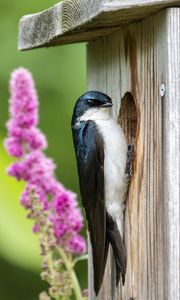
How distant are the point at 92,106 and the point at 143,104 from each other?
34 cm

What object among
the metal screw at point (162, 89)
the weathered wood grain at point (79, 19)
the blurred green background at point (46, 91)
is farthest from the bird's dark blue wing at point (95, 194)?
the blurred green background at point (46, 91)

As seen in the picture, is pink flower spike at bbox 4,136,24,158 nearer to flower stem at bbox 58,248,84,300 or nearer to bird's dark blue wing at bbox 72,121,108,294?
bird's dark blue wing at bbox 72,121,108,294

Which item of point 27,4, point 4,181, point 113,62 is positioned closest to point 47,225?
point 113,62

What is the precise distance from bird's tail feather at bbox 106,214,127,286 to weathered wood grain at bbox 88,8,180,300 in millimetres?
19

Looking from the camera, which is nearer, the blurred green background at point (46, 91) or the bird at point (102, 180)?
the bird at point (102, 180)

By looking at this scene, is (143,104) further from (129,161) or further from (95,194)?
(95,194)

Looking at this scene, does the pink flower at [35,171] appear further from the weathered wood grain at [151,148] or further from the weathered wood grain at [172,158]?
the weathered wood grain at [172,158]

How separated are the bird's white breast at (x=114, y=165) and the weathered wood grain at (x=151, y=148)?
1.2 inches

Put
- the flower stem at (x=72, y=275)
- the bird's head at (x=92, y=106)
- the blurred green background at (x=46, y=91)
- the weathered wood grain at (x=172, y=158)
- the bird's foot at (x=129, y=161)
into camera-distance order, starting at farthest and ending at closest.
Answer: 1. the blurred green background at (x=46, y=91)
2. the bird's head at (x=92, y=106)
3. the bird's foot at (x=129, y=161)
4. the flower stem at (x=72, y=275)
5. the weathered wood grain at (x=172, y=158)

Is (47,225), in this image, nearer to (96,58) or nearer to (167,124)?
(167,124)

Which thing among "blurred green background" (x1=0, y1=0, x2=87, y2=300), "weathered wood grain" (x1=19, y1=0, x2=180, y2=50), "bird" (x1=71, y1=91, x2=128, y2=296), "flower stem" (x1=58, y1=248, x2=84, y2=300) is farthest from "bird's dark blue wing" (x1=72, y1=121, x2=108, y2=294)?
"blurred green background" (x1=0, y1=0, x2=87, y2=300)

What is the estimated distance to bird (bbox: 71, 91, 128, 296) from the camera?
11.1 feet

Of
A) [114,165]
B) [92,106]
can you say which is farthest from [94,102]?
[114,165]

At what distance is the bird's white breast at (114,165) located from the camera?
339 cm
